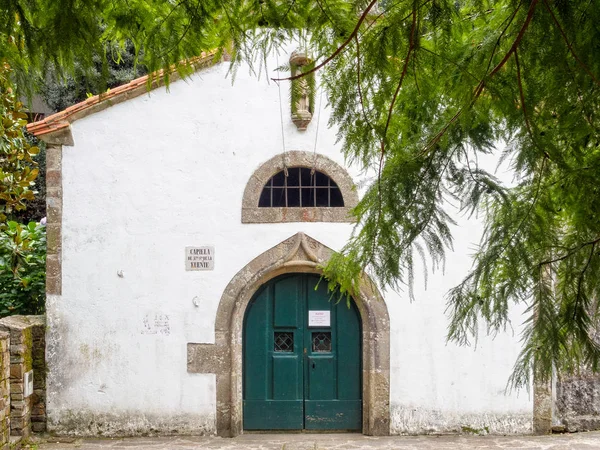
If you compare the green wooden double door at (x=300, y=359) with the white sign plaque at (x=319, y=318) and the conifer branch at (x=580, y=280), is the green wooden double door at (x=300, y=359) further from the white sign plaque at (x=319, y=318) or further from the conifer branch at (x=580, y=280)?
the conifer branch at (x=580, y=280)

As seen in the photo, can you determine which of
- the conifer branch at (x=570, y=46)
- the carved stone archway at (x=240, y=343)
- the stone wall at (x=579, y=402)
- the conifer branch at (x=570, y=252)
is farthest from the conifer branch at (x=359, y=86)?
the stone wall at (x=579, y=402)

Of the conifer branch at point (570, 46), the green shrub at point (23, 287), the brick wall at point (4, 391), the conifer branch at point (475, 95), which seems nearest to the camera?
the conifer branch at point (570, 46)

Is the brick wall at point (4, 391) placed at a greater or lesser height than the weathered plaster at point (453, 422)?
greater

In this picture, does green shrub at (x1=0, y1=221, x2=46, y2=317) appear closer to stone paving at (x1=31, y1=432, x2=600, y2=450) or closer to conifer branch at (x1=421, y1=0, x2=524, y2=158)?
stone paving at (x1=31, y1=432, x2=600, y2=450)

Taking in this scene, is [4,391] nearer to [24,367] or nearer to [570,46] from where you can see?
[24,367]

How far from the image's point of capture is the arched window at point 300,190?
8.23 metres

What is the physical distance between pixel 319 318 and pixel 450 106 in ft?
15.5

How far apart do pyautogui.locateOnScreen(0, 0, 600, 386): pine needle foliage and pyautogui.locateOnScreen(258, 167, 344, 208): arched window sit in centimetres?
410

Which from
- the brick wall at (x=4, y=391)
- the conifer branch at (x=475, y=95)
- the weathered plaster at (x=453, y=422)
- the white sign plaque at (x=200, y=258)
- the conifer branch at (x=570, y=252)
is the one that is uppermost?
the conifer branch at (x=475, y=95)

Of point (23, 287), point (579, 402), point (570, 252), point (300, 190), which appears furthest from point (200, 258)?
point (570, 252)

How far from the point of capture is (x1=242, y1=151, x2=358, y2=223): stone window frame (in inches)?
320

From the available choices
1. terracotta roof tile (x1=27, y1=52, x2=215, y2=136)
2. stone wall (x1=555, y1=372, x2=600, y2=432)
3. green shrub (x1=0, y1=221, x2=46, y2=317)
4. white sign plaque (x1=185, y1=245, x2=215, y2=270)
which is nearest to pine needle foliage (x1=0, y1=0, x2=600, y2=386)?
white sign plaque (x1=185, y1=245, x2=215, y2=270)

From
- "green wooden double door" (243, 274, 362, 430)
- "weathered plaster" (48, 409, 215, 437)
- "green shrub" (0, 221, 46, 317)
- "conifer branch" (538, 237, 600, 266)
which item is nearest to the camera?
"conifer branch" (538, 237, 600, 266)

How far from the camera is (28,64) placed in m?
3.10
